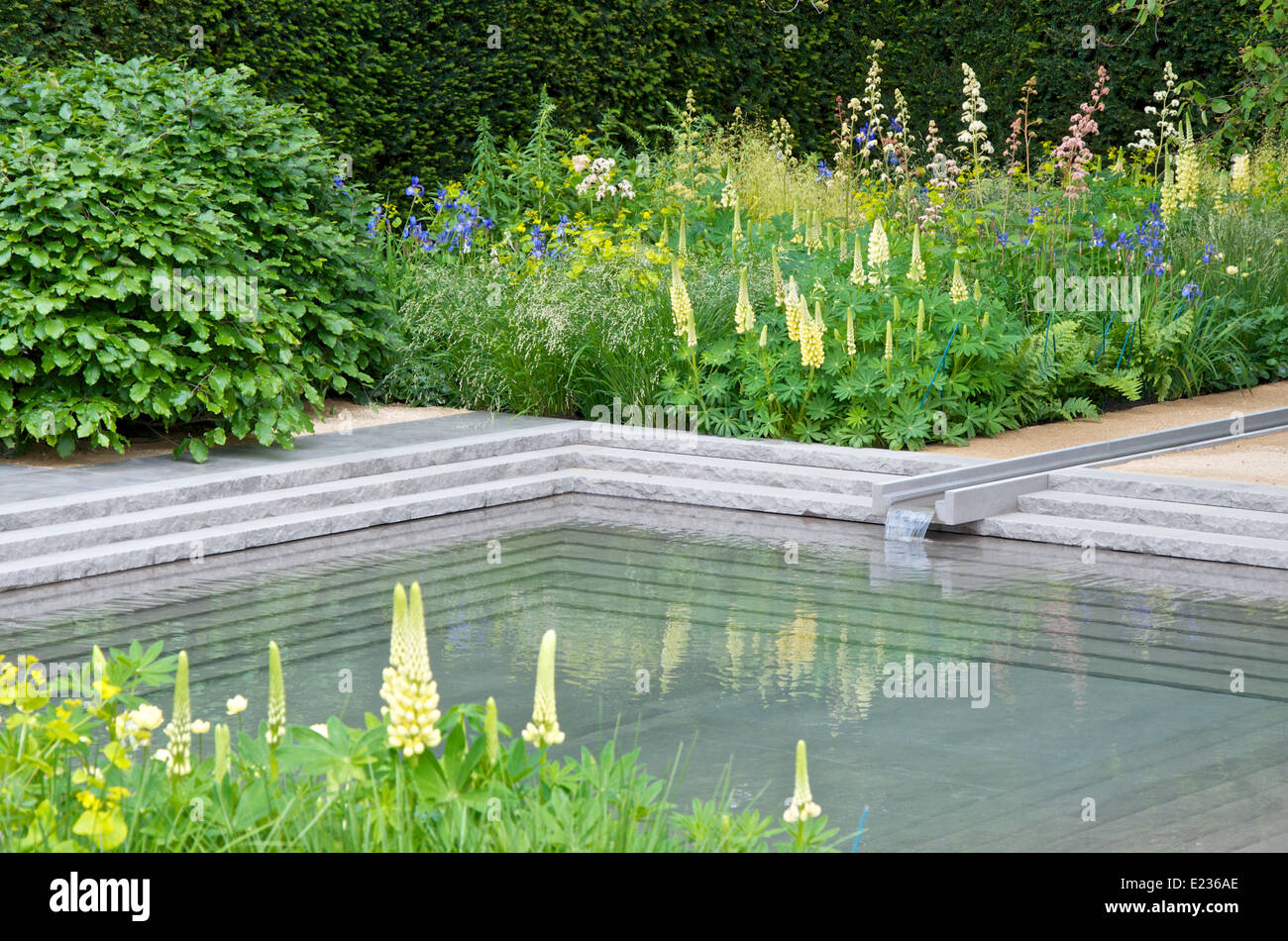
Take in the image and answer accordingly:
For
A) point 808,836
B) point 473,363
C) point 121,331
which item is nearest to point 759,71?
point 473,363

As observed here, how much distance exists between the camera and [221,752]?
2.95m

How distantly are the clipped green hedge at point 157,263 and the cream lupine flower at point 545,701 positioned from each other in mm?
5465

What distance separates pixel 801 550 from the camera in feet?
24.3

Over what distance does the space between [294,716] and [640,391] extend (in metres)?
4.75

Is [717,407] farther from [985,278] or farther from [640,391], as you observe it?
[985,278]

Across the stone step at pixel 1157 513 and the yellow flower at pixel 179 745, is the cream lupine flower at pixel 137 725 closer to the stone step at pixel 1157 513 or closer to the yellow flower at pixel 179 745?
the yellow flower at pixel 179 745

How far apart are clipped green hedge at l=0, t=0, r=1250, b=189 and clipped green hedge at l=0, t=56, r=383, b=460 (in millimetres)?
1865

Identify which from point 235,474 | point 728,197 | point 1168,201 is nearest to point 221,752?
point 235,474

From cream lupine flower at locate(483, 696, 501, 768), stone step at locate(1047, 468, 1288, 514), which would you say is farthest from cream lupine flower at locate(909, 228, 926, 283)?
cream lupine flower at locate(483, 696, 501, 768)

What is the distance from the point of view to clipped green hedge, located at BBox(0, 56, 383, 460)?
25.7ft

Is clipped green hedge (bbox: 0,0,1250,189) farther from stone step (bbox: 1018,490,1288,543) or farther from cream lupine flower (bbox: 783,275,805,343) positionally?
stone step (bbox: 1018,490,1288,543)

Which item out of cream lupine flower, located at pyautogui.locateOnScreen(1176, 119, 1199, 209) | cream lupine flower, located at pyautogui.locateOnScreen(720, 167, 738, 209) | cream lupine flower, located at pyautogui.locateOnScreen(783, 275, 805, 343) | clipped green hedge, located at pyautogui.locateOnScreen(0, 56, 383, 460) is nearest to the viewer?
clipped green hedge, located at pyautogui.locateOnScreen(0, 56, 383, 460)

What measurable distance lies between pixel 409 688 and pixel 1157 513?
5.49m

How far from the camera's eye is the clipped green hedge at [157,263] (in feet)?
25.7
